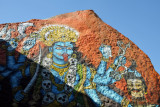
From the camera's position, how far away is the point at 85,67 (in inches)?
192

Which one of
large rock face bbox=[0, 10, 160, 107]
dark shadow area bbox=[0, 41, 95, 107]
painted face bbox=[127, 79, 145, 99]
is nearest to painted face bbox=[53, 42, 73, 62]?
large rock face bbox=[0, 10, 160, 107]

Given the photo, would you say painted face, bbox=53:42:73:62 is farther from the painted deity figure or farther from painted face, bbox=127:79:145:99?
painted face, bbox=127:79:145:99

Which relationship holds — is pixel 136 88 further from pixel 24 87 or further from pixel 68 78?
pixel 24 87

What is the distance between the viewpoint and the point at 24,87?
4.55 meters

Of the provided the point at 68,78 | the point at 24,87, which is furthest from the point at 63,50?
the point at 24,87

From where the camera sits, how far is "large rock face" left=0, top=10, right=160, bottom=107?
14.9 ft

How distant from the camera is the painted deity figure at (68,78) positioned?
14.8 ft

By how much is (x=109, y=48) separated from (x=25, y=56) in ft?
6.82

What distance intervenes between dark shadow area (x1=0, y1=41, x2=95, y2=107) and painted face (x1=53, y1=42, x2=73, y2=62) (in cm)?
51

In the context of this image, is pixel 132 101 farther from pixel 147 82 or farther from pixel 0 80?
pixel 0 80

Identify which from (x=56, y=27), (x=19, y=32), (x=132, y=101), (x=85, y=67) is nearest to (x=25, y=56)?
(x=19, y=32)

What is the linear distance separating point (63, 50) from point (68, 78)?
0.75 meters

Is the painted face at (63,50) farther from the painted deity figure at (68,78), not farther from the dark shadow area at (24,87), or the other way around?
the dark shadow area at (24,87)

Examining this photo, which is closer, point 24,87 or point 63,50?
point 24,87
